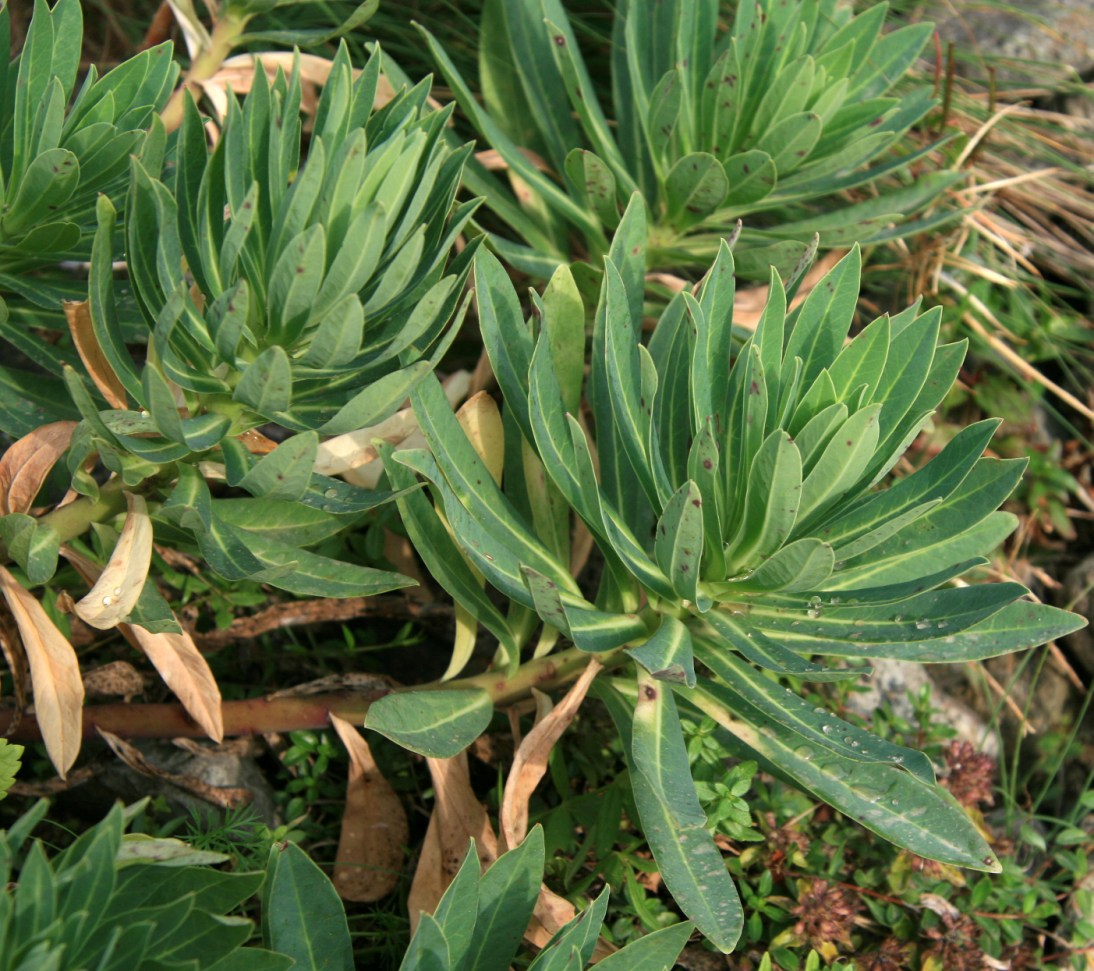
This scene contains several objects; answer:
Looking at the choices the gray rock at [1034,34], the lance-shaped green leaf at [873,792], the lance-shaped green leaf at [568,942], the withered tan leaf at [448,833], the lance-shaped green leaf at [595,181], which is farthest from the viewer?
the gray rock at [1034,34]

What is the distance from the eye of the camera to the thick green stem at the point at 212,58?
2.27m

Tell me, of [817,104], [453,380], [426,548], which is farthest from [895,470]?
[426,548]

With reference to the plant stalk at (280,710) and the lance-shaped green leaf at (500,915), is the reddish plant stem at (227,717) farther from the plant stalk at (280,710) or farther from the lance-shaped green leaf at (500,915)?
the lance-shaped green leaf at (500,915)

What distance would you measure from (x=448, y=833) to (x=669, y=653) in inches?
22.4

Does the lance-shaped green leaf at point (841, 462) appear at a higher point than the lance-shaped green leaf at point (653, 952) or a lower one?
higher

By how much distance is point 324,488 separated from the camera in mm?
1695

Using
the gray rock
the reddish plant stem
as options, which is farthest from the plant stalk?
the gray rock

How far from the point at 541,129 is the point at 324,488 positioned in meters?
1.14

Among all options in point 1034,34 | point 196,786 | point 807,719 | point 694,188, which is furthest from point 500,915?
point 1034,34

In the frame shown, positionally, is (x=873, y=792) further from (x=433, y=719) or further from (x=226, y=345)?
(x=226, y=345)

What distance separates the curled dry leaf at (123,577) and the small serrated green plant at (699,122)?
2.83 ft

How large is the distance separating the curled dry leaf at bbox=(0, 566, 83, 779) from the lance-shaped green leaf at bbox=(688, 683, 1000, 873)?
1006mm

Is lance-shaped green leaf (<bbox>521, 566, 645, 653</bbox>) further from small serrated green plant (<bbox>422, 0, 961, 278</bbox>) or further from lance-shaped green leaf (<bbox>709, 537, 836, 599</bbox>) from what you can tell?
small serrated green plant (<bbox>422, 0, 961, 278</bbox>)

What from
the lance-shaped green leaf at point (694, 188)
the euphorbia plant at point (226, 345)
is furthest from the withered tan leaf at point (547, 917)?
the lance-shaped green leaf at point (694, 188)
